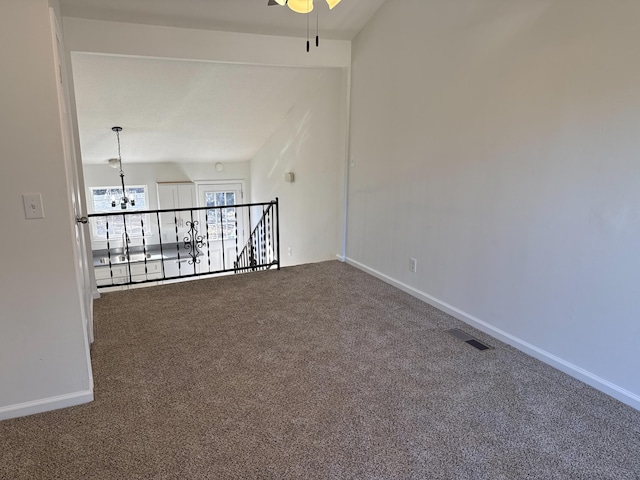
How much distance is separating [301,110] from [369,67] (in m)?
1.90

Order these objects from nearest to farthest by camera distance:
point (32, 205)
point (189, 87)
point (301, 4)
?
point (32, 205) → point (301, 4) → point (189, 87)

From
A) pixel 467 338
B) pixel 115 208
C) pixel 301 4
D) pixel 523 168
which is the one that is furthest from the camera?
pixel 115 208

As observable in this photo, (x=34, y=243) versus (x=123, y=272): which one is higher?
(x=34, y=243)

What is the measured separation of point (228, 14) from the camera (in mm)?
3639

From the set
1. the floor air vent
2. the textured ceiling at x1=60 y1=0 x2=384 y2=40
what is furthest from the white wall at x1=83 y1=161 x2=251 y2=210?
the floor air vent

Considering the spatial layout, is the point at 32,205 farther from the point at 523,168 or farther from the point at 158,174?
the point at 158,174

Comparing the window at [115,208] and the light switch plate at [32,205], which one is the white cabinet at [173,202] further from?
the light switch plate at [32,205]

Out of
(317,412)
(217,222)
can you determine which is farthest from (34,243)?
(217,222)

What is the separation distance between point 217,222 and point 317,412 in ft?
26.8

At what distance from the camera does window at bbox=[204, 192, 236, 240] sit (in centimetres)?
898

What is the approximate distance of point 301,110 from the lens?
5895 millimetres

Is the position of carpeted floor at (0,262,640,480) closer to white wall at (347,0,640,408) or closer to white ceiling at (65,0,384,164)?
white wall at (347,0,640,408)

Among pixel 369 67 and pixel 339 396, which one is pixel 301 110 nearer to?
pixel 369 67

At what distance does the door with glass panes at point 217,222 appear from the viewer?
8.86m
